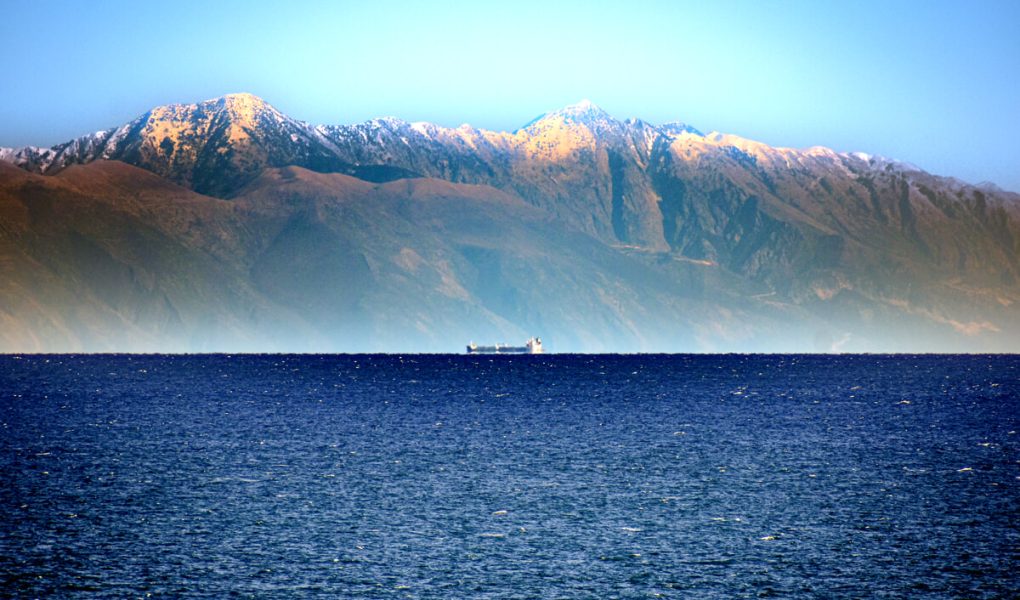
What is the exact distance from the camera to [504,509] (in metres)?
69.6

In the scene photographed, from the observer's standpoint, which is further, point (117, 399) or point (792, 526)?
point (117, 399)

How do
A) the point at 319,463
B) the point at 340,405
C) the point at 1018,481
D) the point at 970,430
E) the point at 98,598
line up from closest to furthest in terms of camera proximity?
the point at 98,598
the point at 1018,481
the point at 319,463
the point at 970,430
the point at 340,405

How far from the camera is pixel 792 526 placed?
6525 cm

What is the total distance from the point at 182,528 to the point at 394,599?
18562mm

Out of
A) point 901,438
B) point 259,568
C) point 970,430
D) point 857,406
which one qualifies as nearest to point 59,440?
point 259,568

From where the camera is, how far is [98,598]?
1898 inches

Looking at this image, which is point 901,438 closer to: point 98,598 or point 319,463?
point 319,463

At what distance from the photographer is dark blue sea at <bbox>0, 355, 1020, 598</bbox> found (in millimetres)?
52281

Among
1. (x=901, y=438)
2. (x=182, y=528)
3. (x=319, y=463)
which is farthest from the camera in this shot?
(x=901, y=438)

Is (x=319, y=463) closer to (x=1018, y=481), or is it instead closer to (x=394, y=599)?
(x=394, y=599)

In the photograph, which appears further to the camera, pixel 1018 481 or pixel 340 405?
pixel 340 405

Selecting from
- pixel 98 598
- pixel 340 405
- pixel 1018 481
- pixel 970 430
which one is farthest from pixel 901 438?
pixel 98 598

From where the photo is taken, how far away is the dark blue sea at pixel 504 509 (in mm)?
52281

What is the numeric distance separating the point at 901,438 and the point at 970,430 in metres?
13.2
